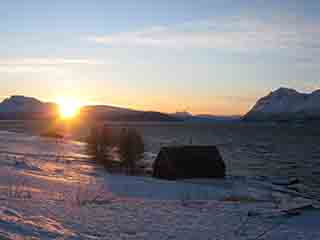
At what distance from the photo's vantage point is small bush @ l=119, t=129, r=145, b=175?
4919 centimetres

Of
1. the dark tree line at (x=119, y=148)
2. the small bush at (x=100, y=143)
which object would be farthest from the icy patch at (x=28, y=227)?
the small bush at (x=100, y=143)

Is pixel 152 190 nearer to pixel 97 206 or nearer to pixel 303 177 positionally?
pixel 97 206

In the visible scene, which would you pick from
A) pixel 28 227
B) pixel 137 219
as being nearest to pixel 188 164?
pixel 137 219

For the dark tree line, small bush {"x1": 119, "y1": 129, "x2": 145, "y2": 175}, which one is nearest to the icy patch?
the dark tree line

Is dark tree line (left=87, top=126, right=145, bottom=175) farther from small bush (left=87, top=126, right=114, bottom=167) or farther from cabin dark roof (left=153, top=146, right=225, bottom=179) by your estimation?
cabin dark roof (left=153, top=146, right=225, bottom=179)

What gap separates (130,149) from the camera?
163 ft

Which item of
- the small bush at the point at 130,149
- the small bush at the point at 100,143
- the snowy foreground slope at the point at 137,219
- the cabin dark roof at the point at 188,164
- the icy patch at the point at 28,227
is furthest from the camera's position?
the small bush at the point at 100,143

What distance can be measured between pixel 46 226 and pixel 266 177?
119ft

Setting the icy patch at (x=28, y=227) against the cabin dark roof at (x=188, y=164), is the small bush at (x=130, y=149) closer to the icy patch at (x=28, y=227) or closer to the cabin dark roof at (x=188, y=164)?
the cabin dark roof at (x=188, y=164)

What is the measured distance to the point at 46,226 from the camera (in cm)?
1130

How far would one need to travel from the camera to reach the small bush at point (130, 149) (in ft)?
161

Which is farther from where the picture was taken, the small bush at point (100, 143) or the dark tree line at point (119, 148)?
the small bush at point (100, 143)

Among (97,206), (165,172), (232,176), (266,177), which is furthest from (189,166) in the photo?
(97,206)

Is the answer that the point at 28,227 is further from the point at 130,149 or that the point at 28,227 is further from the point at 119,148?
the point at 119,148
